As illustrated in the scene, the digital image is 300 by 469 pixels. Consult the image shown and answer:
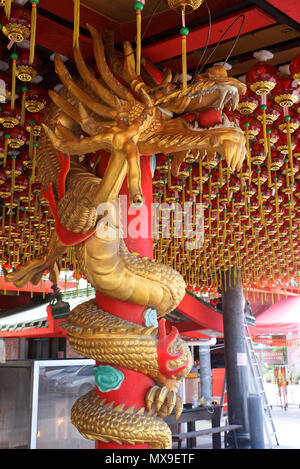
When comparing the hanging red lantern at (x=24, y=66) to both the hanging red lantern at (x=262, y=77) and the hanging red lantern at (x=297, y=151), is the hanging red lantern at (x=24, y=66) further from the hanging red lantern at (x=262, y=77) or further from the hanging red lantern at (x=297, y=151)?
the hanging red lantern at (x=297, y=151)

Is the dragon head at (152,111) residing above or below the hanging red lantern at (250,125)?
below

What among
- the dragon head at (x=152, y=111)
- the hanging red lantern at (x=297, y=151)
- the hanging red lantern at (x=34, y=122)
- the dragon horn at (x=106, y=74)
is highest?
the hanging red lantern at (x=297, y=151)

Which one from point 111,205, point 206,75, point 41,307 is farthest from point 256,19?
point 41,307

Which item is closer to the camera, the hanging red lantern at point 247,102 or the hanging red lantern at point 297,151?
the hanging red lantern at point 247,102

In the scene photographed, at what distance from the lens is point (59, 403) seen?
3738mm

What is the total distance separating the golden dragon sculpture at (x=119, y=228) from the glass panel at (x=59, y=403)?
1873 millimetres

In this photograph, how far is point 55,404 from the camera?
369cm

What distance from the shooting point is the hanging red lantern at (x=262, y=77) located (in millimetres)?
2400

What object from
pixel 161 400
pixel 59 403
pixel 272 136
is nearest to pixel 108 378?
pixel 161 400

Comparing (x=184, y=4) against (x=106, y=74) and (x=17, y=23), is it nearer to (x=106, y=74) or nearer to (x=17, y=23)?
(x=106, y=74)

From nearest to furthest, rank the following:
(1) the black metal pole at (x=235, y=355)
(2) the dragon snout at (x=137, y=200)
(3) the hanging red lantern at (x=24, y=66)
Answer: (2) the dragon snout at (x=137, y=200), (3) the hanging red lantern at (x=24, y=66), (1) the black metal pole at (x=235, y=355)

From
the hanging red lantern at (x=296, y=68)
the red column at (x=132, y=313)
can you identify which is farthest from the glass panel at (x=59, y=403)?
the hanging red lantern at (x=296, y=68)

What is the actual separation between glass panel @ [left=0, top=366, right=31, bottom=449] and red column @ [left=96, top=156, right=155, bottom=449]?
1.98 meters

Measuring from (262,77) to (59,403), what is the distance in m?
2.95
